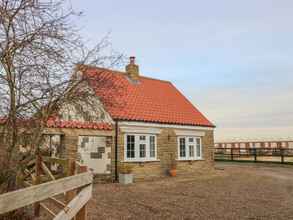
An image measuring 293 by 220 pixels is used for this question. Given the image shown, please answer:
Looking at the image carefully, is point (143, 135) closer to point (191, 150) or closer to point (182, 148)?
point (182, 148)

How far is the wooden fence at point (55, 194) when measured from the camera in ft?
9.27

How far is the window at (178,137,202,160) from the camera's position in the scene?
17.2 metres

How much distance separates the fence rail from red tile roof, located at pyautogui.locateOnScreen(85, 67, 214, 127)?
25.8 feet

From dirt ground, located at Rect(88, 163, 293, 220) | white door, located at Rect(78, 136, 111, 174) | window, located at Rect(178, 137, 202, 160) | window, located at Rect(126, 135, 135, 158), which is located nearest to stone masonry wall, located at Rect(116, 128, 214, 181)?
window, located at Rect(178, 137, 202, 160)

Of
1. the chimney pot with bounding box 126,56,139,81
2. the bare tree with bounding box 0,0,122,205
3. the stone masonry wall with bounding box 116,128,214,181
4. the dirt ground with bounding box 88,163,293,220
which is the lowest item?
the dirt ground with bounding box 88,163,293,220

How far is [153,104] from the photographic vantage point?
1766 centimetres

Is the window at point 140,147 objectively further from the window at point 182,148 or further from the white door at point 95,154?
the window at point 182,148

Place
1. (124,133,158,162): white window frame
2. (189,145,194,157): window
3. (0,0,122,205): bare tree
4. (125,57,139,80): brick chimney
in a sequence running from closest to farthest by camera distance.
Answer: (0,0,122,205): bare tree → (124,133,158,162): white window frame → (189,145,194,157): window → (125,57,139,80): brick chimney

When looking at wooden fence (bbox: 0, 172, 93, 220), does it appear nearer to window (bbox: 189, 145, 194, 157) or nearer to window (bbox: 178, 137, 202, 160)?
window (bbox: 178, 137, 202, 160)

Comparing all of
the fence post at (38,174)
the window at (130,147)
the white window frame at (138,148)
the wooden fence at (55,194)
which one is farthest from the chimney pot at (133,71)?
the wooden fence at (55,194)

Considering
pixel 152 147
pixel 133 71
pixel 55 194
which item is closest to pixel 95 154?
pixel 152 147

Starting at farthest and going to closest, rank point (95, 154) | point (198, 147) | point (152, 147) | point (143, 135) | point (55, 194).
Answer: point (198, 147)
point (152, 147)
point (143, 135)
point (95, 154)
point (55, 194)

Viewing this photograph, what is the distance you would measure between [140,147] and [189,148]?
377cm

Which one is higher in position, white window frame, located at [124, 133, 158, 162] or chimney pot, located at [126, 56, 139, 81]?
chimney pot, located at [126, 56, 139, 81]
